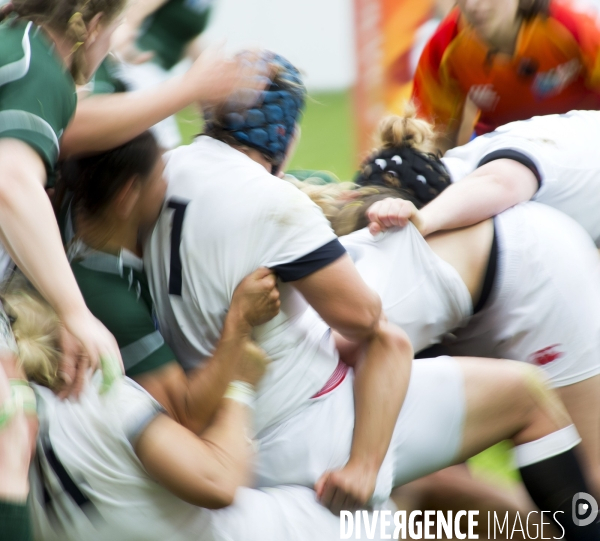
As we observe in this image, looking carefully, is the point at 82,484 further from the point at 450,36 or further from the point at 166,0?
the point at 450,36

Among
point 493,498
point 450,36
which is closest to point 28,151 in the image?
point 493,498

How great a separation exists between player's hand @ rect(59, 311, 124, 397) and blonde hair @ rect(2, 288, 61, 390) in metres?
0.06

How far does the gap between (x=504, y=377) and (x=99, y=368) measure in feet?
2.94

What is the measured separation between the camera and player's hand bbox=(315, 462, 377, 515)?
165 cm

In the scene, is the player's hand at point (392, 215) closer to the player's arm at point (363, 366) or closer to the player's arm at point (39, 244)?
the player's arm at point (363, 366)

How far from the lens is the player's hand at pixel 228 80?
1.72 meters

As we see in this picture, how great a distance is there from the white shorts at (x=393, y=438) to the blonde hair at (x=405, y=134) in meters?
0.59

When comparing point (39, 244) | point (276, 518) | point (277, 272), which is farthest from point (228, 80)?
point (276, 518)

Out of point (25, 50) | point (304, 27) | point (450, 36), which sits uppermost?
point (25, 50)

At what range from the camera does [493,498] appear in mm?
2076

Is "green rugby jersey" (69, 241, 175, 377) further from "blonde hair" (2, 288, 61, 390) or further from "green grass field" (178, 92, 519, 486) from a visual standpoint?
"green grass field" (178, 92, 519, 486)

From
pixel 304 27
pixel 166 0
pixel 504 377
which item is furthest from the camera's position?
pixel 304 27

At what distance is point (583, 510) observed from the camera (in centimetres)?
189

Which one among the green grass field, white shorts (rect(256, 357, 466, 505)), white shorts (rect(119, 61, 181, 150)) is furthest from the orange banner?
white shorts (rect(256, 357, 466, 505))
